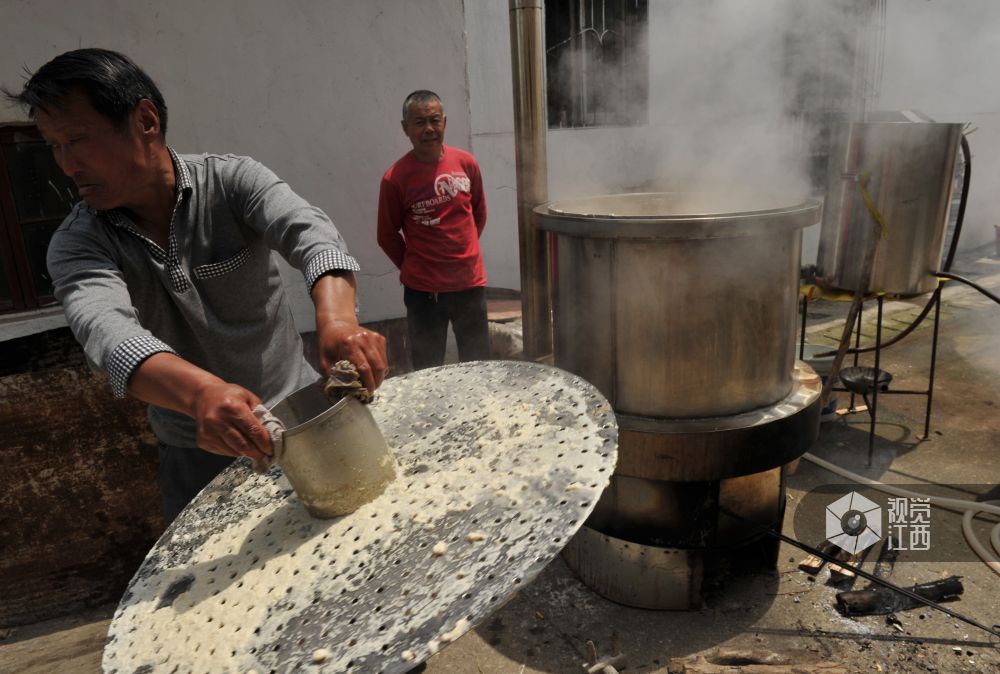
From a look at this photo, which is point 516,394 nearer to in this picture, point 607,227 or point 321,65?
point 607,227

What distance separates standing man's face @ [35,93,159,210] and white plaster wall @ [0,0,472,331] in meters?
3.12

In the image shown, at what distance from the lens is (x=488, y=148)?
254 inches

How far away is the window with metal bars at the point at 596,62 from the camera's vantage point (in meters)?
6.88

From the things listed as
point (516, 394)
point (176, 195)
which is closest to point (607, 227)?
point (516, 394)

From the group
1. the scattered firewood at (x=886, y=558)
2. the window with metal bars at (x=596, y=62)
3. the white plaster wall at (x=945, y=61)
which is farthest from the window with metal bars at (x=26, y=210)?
the white plaster wall at (x=945, y=61)

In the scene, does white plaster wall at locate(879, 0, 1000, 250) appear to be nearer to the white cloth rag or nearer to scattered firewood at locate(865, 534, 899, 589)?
scattered firewood at locate(865, 534, 899, 589)

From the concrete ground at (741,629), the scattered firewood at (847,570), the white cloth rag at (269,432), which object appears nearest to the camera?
the white cloth rag at (269,432)

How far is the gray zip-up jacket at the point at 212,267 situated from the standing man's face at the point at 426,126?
2414 millimetres

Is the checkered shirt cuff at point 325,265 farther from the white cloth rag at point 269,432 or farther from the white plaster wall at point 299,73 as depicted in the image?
the white plaster wall at point 299,73

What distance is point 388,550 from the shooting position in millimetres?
1465

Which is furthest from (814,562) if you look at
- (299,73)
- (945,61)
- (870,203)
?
(945,61)

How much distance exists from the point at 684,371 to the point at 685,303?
0.94 ft

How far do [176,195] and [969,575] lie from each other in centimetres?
392

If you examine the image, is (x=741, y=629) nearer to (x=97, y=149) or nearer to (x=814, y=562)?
(x=814, y=562)
